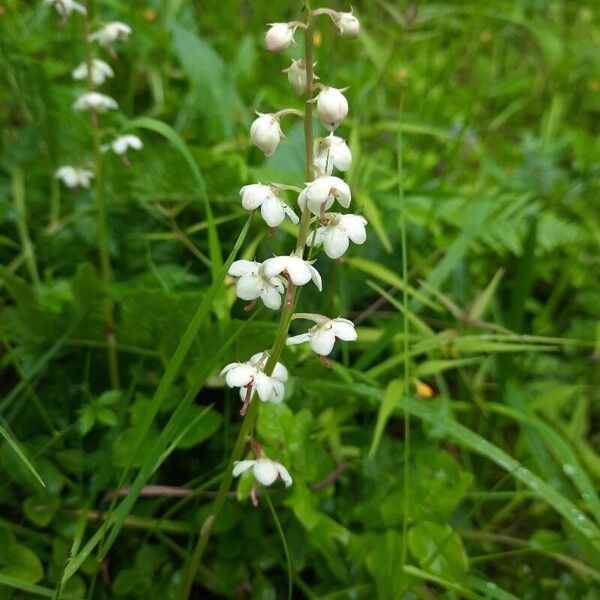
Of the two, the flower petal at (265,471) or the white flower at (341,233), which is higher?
the white flower at (341,233)

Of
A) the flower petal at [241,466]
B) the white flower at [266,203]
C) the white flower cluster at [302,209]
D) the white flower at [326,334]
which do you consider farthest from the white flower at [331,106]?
the flower petal at [241,466]

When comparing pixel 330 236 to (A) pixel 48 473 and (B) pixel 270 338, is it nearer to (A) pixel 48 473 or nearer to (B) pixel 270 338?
(B) pixel 270 338

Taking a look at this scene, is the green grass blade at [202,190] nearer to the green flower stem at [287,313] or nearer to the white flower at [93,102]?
the white flower at [93,102]

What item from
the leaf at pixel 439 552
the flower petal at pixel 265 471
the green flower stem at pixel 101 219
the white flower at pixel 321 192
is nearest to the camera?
the white flower at pixel 321 192

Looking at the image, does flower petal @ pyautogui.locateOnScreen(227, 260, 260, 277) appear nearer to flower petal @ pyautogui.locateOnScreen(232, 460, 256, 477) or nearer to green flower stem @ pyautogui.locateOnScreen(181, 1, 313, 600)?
green flower stem @ pyautogui.locateOnScreen(181, 1, 313, 600)

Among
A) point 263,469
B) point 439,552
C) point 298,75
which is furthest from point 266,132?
point 439,552

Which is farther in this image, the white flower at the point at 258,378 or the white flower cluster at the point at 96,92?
the white flower cluster at the point at 96,92

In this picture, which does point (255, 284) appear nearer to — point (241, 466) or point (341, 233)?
point (341, 233)
